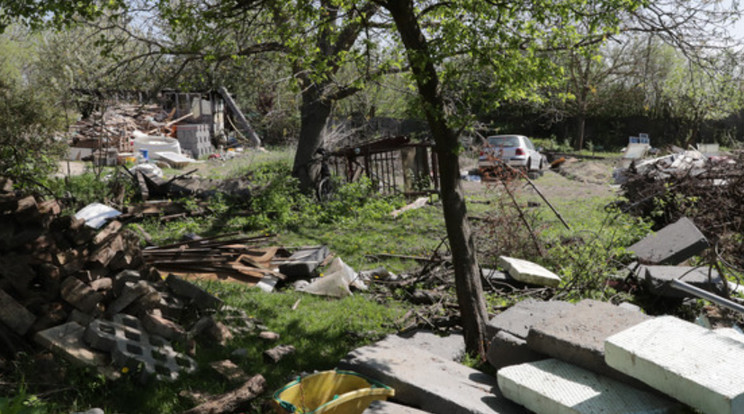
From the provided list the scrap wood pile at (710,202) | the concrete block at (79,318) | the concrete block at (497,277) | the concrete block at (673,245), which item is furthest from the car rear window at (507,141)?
the concrete block at (79,318)

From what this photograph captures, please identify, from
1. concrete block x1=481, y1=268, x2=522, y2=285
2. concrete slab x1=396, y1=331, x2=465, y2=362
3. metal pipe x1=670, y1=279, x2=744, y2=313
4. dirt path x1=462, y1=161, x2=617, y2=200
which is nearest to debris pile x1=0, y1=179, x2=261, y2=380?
concrete slab x1=396, y1=331, x2=465, y2=362

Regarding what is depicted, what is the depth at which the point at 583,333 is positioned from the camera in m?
4.25

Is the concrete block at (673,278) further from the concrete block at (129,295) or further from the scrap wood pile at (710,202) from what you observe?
the concrete block at (129,295)

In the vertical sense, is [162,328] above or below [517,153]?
below

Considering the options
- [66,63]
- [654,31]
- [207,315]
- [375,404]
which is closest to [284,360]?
[207,315]

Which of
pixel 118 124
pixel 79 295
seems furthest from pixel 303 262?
pixel 118 124

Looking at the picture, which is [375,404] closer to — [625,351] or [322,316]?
[625,351]

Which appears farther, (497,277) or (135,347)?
(497,277)

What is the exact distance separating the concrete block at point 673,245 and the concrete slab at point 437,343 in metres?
3.37

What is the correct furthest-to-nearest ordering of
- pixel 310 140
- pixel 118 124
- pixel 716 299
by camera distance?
pixel 118 124 → pixel 310 140 → pixel 716 299

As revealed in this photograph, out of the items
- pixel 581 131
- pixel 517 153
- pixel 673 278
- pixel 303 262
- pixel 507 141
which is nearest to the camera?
pixel 673 278

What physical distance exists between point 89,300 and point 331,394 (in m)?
2.32

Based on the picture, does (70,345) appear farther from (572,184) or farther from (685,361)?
(572,184)

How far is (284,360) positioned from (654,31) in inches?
248
